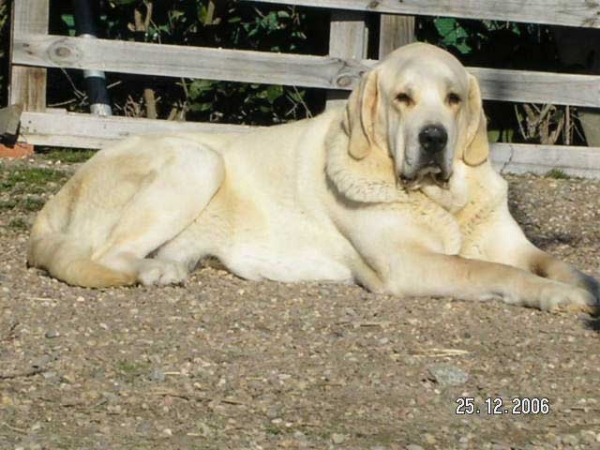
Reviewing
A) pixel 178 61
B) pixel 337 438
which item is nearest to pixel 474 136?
pixel 337 438

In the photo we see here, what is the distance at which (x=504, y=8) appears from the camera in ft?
28.1

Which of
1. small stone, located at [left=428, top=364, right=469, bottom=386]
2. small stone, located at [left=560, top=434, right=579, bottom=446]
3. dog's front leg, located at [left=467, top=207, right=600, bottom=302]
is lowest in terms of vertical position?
small stone, located at [left=428, top=364, right=469, bottom=386]

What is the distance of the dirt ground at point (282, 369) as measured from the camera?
3881 millimetres

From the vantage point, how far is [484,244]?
5.89m

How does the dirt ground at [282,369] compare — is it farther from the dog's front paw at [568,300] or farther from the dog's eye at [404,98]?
the dog's eye at [404,98]

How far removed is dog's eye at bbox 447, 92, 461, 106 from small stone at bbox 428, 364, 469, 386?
5.00ft

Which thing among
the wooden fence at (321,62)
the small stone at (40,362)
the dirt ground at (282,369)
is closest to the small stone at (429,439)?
the dirt ground at (282,369)

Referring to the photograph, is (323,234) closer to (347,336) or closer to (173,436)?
(347,336)

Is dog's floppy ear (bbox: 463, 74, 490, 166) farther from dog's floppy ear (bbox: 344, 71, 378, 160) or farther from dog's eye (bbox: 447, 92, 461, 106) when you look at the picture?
dog's floppy ear (bbox: 344, 71, 378, 160)

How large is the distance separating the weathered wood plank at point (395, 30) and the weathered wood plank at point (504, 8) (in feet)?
0.30

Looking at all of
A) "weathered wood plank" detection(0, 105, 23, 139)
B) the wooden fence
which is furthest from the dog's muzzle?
"weathered wood plank" detection(0, 105, 23, 139)

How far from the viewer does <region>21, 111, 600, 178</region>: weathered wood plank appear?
8.86 meters

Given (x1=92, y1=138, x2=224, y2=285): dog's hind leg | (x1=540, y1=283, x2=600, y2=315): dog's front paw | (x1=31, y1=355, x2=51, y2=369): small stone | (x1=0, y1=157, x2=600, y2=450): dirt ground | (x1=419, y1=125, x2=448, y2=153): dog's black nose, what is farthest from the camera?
(x1=92, y1=138, x2=224, y2=285): dog's hind leg

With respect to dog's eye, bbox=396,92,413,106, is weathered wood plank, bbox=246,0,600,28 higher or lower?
higher
